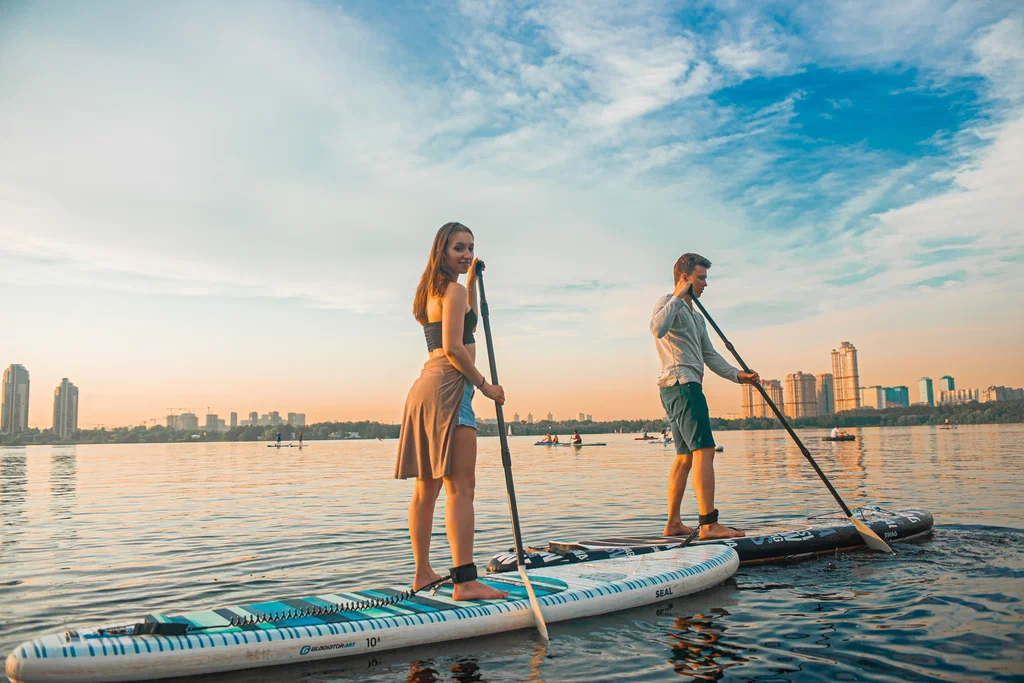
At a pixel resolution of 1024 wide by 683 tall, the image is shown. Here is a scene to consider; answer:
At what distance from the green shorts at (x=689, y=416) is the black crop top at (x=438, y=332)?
2959 mm

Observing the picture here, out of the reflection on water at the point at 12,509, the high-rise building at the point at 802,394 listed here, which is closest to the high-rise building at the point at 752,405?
the high-rise building at the point at 802,394

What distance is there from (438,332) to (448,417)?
0.67m

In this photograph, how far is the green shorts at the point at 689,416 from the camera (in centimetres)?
713

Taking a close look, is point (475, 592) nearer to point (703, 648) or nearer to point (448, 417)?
point (448, 417)

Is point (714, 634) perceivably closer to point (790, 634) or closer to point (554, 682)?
point (790, 634)

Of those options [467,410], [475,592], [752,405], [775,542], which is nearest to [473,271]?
[467,410]

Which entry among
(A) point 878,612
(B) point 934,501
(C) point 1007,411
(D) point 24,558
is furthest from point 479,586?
(C) point 1007,411

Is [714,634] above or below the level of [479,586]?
below

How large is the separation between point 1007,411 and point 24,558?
6336 inches

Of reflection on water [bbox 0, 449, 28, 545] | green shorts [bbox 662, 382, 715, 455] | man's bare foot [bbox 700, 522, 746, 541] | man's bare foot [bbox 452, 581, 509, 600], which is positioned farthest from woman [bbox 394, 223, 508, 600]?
reflection on water [bbox 0, 449, 28, 545]

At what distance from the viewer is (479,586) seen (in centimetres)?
495

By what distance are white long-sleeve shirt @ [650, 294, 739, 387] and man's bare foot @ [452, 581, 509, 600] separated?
3.39 metres

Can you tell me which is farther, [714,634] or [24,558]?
[24,558]

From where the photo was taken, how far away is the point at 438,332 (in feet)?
17.0
